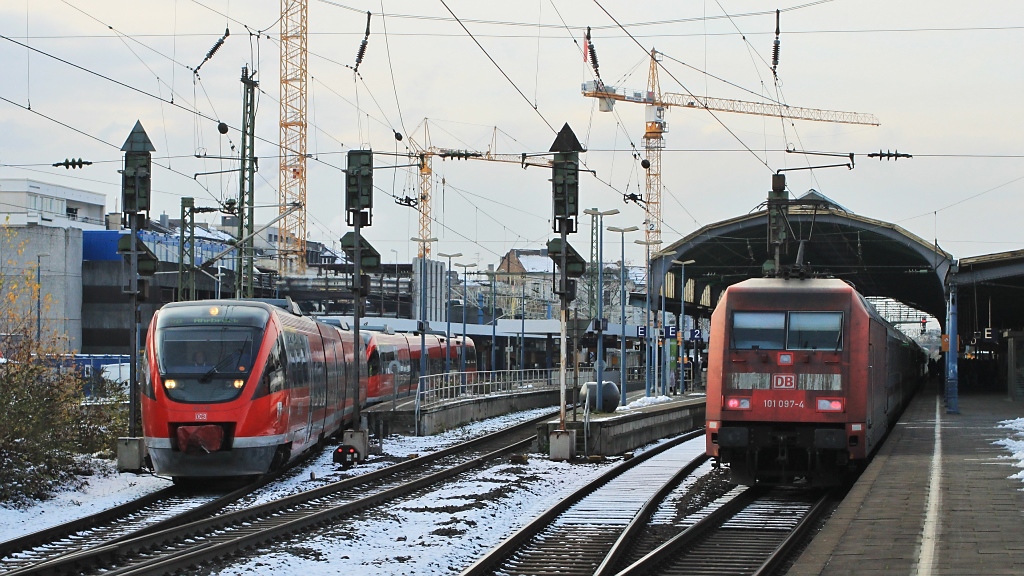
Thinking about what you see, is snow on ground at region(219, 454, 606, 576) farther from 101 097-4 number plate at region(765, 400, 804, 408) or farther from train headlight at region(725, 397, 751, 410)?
101 097-4 number plate at region(765, 400, 804, 408)

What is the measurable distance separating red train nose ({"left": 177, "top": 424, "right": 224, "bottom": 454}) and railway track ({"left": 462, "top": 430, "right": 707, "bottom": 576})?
5.43 m

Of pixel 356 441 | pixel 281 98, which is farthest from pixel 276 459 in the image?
pixel 281 98

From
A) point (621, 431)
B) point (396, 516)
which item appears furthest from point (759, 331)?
point (621, 431)

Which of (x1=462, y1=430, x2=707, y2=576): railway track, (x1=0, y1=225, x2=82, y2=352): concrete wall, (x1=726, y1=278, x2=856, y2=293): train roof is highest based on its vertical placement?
(x1=0, y1=225, x2=82, y2=352): concrete wall

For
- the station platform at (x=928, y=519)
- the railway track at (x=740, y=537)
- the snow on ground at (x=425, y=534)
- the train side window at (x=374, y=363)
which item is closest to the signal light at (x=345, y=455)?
the snow on ground at (x=425, y=534)

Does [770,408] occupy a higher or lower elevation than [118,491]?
higher

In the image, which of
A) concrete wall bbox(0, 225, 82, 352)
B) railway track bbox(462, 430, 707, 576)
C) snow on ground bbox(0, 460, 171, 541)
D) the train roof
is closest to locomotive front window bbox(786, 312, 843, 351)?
the train roof

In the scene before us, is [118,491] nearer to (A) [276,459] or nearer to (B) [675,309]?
(A) [276,459]

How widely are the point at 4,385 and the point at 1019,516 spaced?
47.5ft

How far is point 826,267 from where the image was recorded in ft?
241

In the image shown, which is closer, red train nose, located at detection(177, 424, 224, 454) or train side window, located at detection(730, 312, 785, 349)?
red train nose, located at detection(177, 424, 224, 454)

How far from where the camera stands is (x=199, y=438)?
18516 mm

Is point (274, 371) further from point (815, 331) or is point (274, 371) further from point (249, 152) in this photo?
point (249, 152)

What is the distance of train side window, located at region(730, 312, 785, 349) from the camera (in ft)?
61.4
